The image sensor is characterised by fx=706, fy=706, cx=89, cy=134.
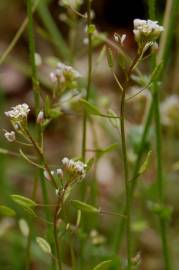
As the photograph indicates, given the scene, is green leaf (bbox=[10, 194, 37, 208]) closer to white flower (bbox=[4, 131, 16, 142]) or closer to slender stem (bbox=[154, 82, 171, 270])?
white flower (bbox=[4, 131, 16, 142])

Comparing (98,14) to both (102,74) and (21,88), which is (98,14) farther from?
(21,88)

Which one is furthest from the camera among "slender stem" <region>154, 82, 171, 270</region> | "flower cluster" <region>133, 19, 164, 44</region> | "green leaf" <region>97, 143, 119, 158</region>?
"slender stem" <region>154, 82, 171, 270</region>

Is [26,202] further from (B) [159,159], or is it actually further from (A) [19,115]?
(B) [159,159]

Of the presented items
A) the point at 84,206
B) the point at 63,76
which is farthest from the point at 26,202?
the point at 63,76

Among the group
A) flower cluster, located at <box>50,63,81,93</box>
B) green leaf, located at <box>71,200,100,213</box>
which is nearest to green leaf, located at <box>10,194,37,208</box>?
green leaf, located at <box>71,200,100,213</box>

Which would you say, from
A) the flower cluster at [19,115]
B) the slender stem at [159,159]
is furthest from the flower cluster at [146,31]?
the slender stem at [159,159]

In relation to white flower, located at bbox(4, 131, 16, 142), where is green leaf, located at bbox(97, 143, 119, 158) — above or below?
above

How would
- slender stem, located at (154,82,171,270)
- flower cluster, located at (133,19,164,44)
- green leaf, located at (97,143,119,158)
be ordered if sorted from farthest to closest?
slender stem, located at (154,82,171,270), green leaf, located at (97,143,119,158), flower cluster, located at (133,19,164,44)

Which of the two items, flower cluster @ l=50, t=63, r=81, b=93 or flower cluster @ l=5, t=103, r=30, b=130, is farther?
flower cluster @ l=50, t=63, r=81, b=93
